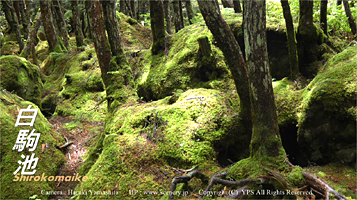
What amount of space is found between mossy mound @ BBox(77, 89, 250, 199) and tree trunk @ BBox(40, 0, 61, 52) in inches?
392

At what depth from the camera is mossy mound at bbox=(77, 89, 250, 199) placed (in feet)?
13.5

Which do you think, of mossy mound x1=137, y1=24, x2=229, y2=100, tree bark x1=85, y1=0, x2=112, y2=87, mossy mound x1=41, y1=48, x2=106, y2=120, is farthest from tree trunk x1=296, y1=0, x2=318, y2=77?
mossy mound x1=41, y1=48, x2=106, y2=120

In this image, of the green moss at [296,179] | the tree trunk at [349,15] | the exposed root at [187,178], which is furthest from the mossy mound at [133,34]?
the green moss at [296,179]

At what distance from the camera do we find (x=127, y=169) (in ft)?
14.0

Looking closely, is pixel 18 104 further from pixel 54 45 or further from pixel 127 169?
pixel 54 45

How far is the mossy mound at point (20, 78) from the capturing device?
8189 millimetres

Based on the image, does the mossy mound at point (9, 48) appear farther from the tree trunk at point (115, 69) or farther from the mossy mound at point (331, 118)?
the mossy mound at point (331, 118)

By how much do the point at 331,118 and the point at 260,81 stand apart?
1.59 m

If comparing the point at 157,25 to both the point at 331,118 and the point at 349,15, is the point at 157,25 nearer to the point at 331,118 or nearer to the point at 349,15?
the point at 331,118

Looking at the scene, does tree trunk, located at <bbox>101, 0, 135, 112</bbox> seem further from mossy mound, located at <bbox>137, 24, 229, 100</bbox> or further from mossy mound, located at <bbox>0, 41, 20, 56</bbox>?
mossy mound, located at <bbox>0, 41, 20, 56</bbox>

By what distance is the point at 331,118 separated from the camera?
404cm

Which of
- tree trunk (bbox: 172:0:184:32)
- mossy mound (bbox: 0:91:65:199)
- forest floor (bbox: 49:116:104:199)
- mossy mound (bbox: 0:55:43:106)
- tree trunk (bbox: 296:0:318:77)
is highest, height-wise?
tree trunk (bbox: 172:0:184:32)

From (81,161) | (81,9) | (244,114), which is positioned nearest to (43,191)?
(81,161)

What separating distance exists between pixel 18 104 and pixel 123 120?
310 cm
